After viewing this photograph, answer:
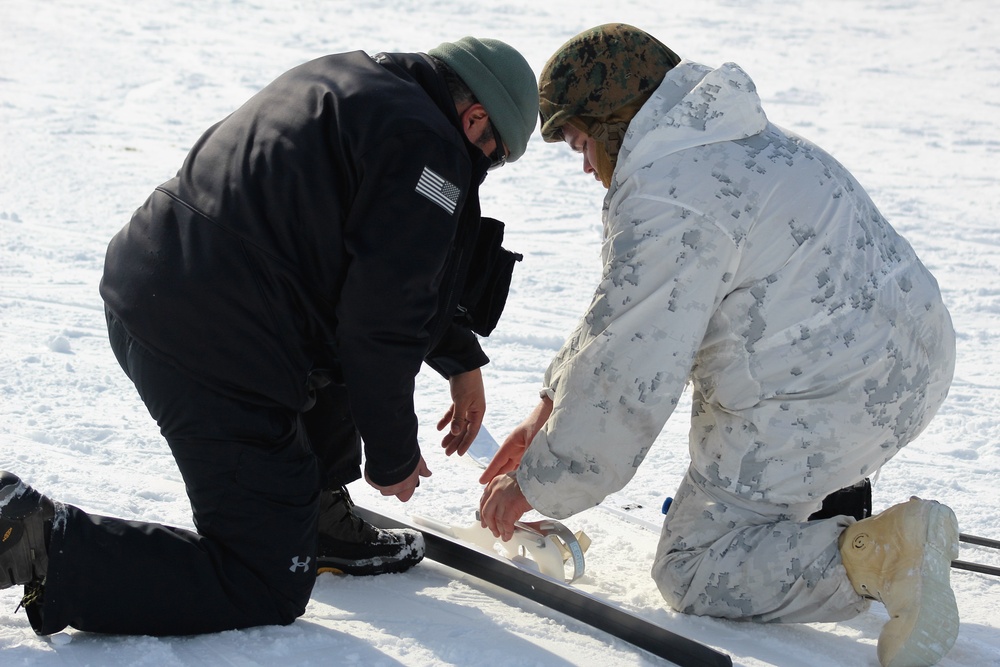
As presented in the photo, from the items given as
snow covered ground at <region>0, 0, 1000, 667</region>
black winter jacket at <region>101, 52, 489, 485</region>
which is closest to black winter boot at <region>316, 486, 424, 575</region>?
snow covered ground at <region>0, 0, 1000, 667</region>

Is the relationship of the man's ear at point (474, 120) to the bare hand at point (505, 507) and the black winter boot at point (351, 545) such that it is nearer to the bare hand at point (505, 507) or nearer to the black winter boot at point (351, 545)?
the bare hand at point (505, 507)

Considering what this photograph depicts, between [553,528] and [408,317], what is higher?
[408,317]

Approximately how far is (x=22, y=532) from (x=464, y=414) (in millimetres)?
1196

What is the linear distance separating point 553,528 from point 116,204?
441cm

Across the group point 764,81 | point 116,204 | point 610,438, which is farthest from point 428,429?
point 764,81

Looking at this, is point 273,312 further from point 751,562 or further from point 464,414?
point 751,562

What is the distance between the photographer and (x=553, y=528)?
2760 mm

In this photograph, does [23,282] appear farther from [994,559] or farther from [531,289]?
[994,559]

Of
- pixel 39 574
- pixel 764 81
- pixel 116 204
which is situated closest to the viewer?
pixel 39 574

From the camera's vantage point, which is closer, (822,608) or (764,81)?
(822,608)

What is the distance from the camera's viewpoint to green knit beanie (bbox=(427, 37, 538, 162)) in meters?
2.38

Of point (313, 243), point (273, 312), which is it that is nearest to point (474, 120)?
point (313, 243)

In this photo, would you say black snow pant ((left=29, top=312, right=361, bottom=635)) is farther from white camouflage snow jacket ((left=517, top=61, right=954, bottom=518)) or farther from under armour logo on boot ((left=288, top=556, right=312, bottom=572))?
white camouflage snow jacket ((left=517, top=61, right=954, bottom=518))

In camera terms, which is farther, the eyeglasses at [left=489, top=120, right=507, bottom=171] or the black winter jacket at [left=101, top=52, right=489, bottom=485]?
the eyeglasses at [left=489, top=120, right=507, bottom=171]
